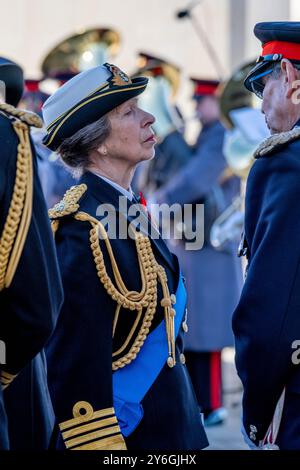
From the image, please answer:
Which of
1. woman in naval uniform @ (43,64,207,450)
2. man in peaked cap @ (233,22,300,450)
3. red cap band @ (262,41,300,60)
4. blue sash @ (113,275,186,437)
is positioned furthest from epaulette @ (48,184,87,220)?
red cap band @ (262,41,300,60)

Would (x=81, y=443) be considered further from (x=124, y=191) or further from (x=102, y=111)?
(x=102, y=111)

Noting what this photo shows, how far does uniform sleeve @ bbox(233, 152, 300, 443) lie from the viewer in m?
3.19

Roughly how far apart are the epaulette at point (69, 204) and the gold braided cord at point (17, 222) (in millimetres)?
800

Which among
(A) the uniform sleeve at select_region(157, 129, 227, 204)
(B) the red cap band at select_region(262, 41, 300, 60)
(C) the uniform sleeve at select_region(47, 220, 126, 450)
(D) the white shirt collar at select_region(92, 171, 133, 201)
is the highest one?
(B) the red cap band at select_region(262, 41, 300, 60)

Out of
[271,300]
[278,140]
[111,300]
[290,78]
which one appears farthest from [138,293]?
[290,78]

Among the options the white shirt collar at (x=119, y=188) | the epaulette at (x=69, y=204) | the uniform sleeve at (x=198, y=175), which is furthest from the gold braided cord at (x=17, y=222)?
the uniform sleeve at (x=198, y=175)

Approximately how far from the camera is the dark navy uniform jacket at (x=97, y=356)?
343cm

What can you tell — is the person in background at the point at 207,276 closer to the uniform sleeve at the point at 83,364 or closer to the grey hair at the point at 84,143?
the grey hair at the point at 84,143

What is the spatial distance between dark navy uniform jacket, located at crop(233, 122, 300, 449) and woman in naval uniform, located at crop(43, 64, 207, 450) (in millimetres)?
348

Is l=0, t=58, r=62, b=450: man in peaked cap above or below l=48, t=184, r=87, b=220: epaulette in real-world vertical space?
above

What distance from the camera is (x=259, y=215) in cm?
331

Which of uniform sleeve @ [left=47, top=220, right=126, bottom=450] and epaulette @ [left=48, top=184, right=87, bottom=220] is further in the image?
epaulette @ [left=48, top=184, right=87, bottom=220]

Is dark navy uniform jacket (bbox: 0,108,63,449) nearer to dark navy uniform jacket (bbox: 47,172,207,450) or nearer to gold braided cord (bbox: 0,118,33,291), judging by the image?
gold braided cord (bbox: 0,118,33,291)

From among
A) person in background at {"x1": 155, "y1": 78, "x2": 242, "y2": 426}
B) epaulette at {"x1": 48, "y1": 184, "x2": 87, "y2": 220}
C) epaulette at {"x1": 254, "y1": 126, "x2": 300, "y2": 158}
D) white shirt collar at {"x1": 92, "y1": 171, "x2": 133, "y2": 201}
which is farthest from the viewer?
person in background at {"x1": 155, "y1": 78, "x2": 242, "y2": 426}
